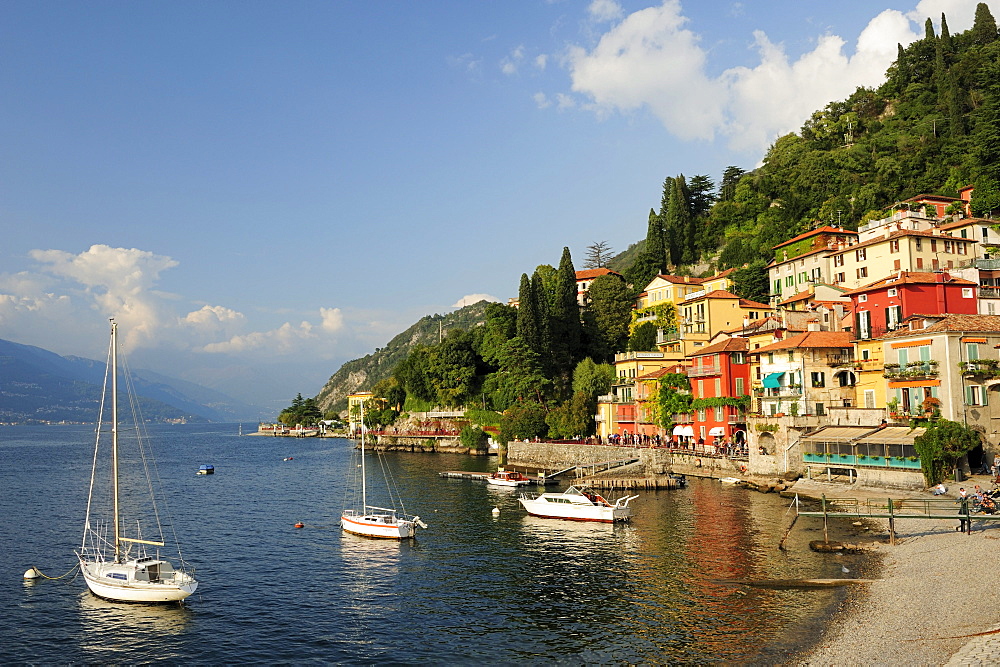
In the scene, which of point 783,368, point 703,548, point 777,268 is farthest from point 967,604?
point 777,268

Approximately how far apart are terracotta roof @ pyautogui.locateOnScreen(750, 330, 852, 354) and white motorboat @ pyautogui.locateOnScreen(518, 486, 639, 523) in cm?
2334

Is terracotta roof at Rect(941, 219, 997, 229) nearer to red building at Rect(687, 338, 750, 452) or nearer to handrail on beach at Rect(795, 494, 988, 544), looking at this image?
red building at Rect(687, 338, 750, 452)

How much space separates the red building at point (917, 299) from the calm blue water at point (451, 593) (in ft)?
66.0

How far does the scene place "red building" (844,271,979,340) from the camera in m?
61.0

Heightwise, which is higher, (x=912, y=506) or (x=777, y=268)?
(x=777, y=268)

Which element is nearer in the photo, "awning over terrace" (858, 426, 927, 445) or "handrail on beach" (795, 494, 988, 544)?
"handrail on beach" (795, 494, 988, 544)

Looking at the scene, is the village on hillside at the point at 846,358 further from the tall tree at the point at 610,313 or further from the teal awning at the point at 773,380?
the tall tree at the point at 610,313

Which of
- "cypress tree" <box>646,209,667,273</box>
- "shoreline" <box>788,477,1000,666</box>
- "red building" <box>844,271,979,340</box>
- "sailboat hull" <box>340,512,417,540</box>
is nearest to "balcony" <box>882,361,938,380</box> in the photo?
"red building" <box>844,271,979,340</box>

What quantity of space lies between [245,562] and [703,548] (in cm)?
2816

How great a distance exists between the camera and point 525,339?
107438mm

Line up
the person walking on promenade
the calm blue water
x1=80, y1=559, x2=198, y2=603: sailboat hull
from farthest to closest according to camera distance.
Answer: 1. the person walking on promenade
2. x1=80, y1=559, x2=198, y2=603: sailboat hull
3. the calm blue water

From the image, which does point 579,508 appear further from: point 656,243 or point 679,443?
point 656,243

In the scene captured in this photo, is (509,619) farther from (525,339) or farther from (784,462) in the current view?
(525,339)

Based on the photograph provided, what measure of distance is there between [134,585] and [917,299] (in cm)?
6311
